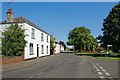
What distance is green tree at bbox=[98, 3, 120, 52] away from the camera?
5931cm

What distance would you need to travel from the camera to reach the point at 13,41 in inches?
1315

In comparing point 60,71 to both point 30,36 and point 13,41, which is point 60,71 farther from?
point 30,36

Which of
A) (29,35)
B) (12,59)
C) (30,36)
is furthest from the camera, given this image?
(30,36)

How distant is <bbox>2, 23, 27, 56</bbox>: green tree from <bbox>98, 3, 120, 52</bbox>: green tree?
29629 mm

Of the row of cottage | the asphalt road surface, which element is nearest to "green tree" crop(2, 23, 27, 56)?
the row of cottage

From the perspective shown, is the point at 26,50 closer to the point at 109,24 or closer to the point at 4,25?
the point at 4,25

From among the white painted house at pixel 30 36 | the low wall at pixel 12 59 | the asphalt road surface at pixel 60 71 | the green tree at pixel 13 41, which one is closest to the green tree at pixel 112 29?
the white painted house at pixel 30 36

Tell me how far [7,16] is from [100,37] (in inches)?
1161

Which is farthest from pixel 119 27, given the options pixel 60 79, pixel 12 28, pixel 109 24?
pixel 60 79

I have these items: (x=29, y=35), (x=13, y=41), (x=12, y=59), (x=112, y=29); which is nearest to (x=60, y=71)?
(x=12, y=59)

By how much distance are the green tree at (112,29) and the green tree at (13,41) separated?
29629 millimetres

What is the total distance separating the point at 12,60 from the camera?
3061cm

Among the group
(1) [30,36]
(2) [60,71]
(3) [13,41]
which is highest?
(1) [30,36]

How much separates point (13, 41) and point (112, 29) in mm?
33518
